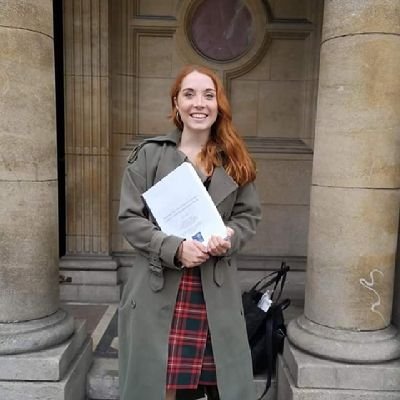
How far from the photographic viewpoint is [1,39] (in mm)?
2818

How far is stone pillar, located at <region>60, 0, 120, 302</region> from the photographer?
4.74 m

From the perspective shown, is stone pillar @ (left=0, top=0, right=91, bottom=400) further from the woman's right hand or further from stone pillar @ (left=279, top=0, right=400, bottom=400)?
stone pillar @ (left=279, top=0, right=400, bottom=400)

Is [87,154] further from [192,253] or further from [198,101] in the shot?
[192,253]

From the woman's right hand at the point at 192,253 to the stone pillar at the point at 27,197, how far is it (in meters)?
1.44

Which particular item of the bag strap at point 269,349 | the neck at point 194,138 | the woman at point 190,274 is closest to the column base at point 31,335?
the woman at point 190,274

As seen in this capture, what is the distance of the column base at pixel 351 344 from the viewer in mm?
3039

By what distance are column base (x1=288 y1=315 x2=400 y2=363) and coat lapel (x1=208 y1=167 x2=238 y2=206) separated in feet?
4.99

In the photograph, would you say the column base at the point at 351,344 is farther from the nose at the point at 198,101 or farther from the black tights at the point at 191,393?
the nose at the point at 198,101

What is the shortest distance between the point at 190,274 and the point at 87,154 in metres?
3.09

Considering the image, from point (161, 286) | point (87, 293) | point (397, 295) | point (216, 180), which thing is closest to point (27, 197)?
point (161, 286)

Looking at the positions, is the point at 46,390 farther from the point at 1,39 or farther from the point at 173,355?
the point at 1,39

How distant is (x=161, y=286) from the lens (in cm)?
215

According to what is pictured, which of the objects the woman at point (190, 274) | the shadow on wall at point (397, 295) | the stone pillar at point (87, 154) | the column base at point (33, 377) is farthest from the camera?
the stone pillar at point (87, 154)

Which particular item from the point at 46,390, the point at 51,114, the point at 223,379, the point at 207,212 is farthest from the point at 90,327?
the point at 207,212
